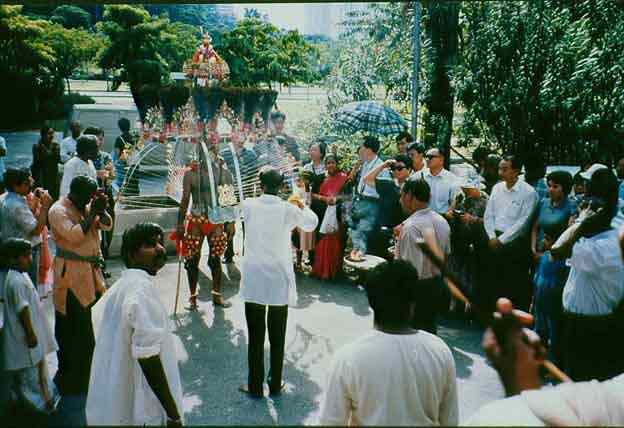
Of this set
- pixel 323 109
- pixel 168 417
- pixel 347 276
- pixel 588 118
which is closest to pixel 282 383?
pixel 168 417

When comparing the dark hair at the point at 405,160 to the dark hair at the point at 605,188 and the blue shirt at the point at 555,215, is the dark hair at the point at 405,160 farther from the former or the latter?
the dark hair at the point at 605,188

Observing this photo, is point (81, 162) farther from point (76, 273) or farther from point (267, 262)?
point (267, 262)

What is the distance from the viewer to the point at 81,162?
6.12 m

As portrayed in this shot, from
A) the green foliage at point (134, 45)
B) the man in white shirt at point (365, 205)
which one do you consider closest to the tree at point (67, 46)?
the green foliage at point (134, 45)

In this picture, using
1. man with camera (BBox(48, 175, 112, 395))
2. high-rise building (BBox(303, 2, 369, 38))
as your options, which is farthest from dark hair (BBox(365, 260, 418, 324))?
high-rise building (BBox(303, 2, 369, 38))

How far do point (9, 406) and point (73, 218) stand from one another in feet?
4.59

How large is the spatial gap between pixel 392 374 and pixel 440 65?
11.0 m

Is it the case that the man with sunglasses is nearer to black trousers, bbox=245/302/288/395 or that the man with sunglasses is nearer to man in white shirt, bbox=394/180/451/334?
man in white shirt, bbox=394/180/451/334

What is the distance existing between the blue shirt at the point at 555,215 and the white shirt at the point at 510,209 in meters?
0.17

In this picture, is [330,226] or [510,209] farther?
[330,226]

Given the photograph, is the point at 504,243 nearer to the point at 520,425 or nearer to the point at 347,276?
the point at 347,276

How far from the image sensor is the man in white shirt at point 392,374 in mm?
2201

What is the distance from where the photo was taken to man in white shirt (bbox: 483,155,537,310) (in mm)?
5816

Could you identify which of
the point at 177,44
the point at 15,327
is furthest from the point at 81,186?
the point at 177,44
